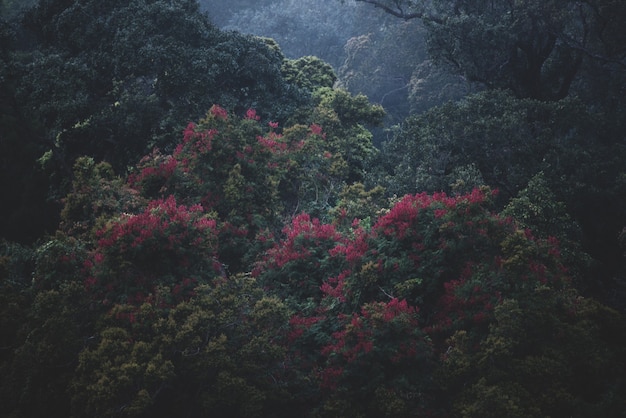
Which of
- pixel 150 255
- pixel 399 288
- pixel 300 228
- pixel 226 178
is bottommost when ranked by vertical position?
pixel 150 255

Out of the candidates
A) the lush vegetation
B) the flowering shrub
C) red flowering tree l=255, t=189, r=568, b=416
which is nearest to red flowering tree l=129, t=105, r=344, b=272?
the lush vegetation

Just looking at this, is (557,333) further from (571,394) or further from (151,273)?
(151,273)

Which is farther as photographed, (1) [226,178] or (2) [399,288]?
(1) [226,178]

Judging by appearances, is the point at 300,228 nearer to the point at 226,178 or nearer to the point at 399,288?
the point at 226,178

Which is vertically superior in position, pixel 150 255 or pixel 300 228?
pixel 300 228

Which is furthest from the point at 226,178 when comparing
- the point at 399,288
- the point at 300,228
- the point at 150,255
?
the point at 399,288

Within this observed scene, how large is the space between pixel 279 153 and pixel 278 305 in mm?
6465

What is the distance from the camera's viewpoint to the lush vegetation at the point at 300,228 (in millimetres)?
8961

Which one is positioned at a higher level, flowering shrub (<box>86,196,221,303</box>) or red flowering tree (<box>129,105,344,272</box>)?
red flowering tree (<box>129,105,344,272</box>)

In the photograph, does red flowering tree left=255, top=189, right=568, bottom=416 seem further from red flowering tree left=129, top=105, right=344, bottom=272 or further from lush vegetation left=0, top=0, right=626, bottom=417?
red flowering tree left=129, top=105, right=344, bottom=272

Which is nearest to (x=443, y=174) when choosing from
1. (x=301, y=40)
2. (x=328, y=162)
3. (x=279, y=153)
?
(x=328, y=162)

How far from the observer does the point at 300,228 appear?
12.3 meters

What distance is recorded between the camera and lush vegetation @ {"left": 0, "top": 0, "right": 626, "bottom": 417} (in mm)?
8961

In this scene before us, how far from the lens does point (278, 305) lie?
10.2 m
